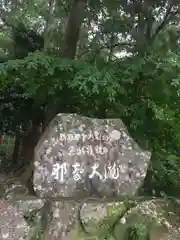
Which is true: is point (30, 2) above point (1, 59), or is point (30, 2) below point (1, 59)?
above

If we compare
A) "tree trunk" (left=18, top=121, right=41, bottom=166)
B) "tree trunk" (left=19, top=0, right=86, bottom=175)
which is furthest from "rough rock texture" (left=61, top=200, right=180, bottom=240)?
"tree trunk" (left=18, top=121, right=41, bottom=166)

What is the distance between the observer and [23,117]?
245 inches

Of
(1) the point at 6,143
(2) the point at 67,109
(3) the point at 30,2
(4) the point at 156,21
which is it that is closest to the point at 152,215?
(2) the point at 67,109

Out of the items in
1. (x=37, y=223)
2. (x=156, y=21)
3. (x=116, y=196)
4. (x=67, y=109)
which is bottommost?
(x=37, y=223)

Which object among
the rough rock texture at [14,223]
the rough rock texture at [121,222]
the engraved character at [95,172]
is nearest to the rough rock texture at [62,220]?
the rough rock texture at [121,222]

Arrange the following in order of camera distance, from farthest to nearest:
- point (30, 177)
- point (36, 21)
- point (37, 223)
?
point (36, 21)
point (30, 177)
point (37, 223)

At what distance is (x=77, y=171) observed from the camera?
346cm

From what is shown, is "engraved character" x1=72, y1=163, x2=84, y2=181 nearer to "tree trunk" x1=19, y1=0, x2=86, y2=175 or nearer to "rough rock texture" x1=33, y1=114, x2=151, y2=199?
"rough rock texture" x1=33, y1=114, x2=151, y2=199

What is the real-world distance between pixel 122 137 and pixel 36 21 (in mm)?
4383

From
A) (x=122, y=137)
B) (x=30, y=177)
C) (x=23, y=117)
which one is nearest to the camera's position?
(x=122, y=137)

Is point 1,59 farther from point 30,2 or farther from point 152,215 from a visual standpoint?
point 152,215

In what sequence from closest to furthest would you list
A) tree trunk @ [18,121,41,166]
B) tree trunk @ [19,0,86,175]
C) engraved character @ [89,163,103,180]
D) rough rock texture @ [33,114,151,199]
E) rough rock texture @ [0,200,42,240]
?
rough rock texture @ [0,200,42,240] → rough rock texture @ [33,114,151,199] → engraved character @ [89,163,103,180] → tree trunk @ [19,0,86,175] → tree trunk @ [18,121,41,166]

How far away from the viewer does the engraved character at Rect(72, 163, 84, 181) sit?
345cm

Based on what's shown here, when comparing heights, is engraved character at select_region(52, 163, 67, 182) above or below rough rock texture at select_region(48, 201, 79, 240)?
above
